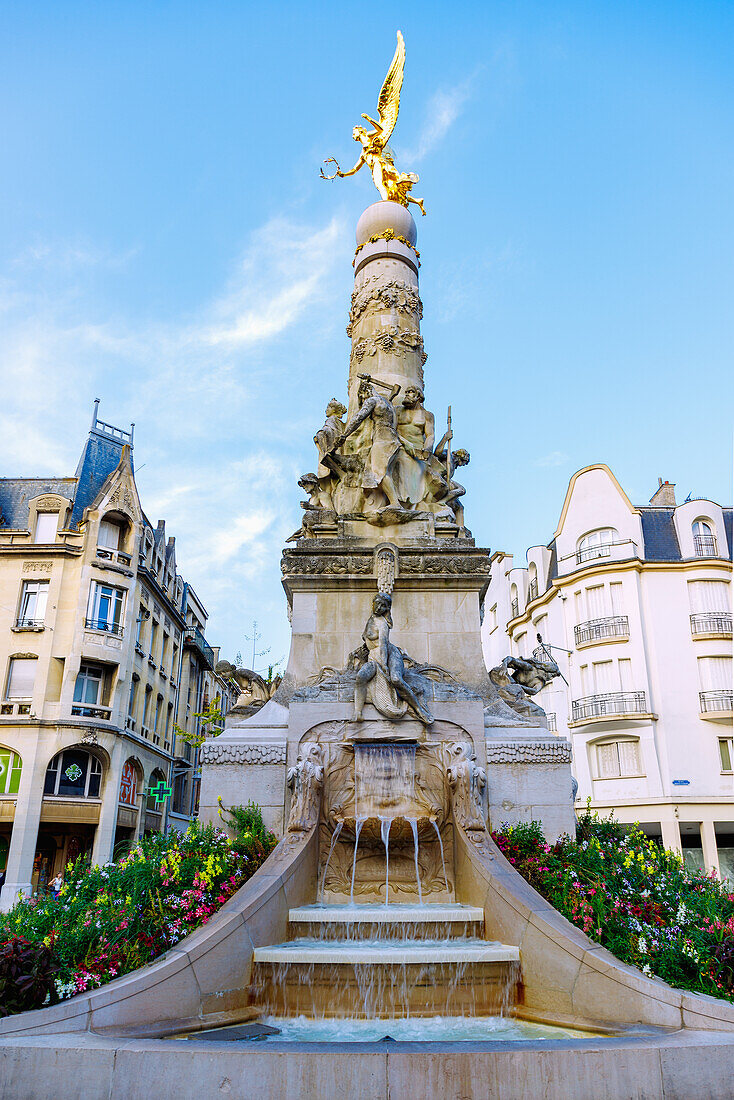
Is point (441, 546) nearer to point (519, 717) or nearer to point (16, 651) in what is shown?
point (519, 717)

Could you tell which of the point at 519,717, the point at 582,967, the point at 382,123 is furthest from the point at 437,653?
the point at 382,123

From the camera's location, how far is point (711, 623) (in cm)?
3559

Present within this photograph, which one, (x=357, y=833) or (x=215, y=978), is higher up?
(x=357, y=833)

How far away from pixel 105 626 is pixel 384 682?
29.2m

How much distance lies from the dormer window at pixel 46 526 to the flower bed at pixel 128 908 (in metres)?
31.5

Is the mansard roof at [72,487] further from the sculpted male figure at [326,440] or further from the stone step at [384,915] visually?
the stone step at [384,915]

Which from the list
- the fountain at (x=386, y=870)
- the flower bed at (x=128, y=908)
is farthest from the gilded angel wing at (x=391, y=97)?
the flower bed at (x=128, y=908)

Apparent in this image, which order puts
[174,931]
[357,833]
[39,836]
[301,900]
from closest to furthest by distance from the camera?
[174,931], [301,900], [357,833], [39,836]

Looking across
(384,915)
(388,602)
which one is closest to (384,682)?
(388,602)

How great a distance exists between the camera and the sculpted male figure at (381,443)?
13758 mm

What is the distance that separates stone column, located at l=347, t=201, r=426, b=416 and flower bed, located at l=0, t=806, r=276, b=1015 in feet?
29.8

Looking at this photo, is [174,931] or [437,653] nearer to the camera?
[174,931]

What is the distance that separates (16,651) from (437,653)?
28.8m

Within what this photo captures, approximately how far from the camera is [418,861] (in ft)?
32.6
